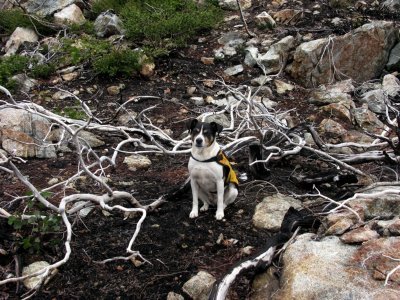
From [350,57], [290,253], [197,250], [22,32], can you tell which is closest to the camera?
[290,253]

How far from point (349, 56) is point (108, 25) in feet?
16.9

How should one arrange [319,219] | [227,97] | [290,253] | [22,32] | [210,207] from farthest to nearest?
[22,32]
[227,97]
[210,207]
[319,219]
[290,253]

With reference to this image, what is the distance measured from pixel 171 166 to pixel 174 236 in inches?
74.7

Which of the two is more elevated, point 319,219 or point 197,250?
point 319,219

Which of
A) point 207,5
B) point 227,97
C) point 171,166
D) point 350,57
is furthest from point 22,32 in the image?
point 350,57

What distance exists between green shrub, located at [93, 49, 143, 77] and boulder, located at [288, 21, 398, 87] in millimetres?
3208

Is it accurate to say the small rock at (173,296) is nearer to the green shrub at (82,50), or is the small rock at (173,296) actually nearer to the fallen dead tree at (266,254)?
the fallen dead tree at (266,254)

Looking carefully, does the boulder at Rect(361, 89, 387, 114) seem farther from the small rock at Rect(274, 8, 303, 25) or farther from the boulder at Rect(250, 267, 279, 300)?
the boulder at Rect(250, 267, 279, 300)

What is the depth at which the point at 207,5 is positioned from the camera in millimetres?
11273

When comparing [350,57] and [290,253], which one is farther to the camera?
[350,57]

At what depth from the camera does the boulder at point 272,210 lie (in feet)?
16.0

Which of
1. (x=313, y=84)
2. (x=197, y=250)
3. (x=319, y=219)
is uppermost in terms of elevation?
(x=319, y=219)

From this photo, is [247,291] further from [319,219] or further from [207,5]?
[207,5]

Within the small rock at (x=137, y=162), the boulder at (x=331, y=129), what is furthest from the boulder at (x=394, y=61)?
the small rock at (x=137, y=162)
